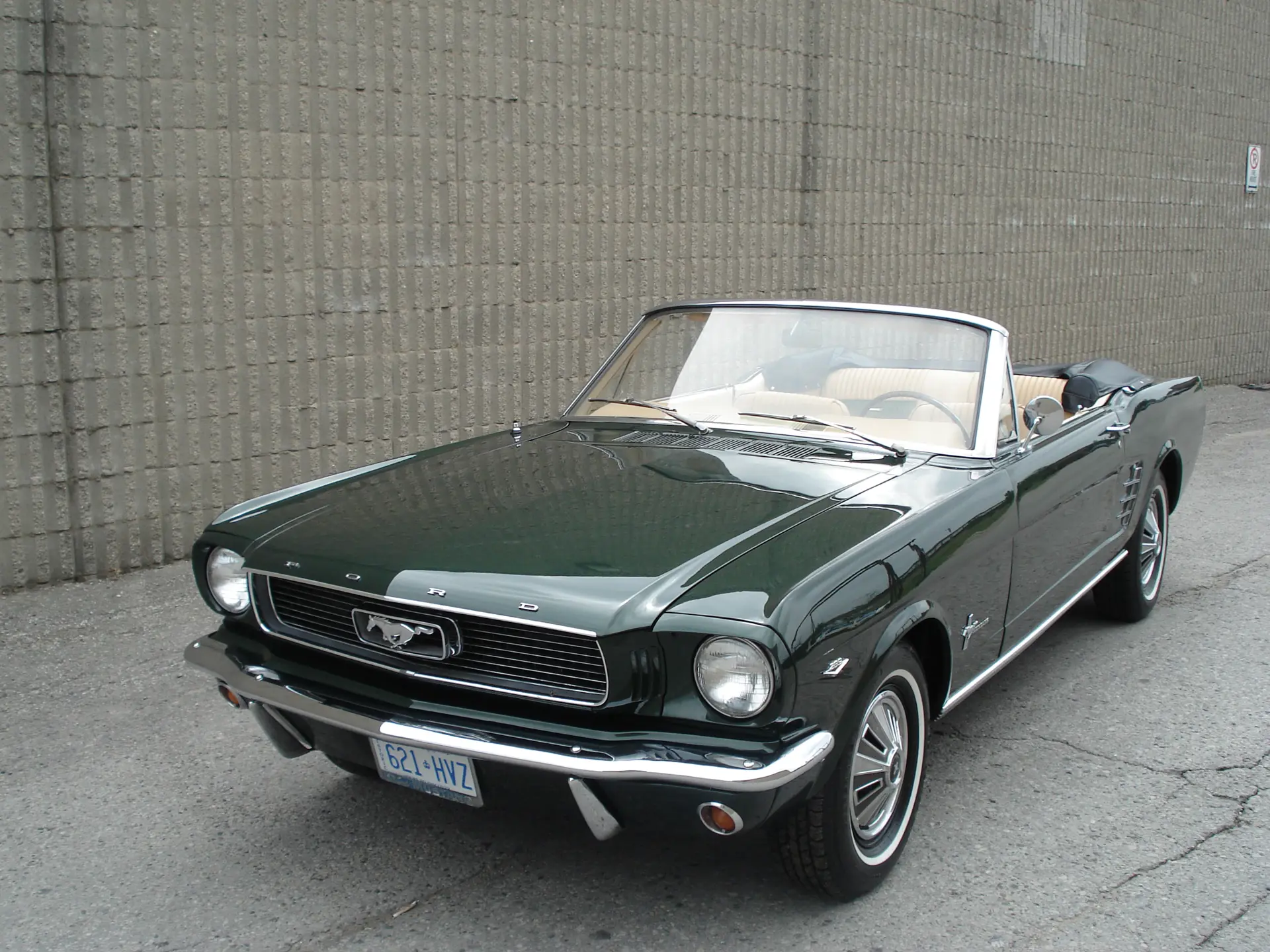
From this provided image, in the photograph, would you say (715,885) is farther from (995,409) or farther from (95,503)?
(95,503)

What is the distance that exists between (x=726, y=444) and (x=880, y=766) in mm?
1248

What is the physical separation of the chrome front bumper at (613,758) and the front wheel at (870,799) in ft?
0.86

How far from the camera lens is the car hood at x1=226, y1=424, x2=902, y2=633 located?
3.05m

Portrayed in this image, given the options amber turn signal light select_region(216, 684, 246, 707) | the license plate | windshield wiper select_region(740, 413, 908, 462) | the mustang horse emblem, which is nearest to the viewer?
the license plate

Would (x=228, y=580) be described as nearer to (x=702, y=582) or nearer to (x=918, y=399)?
(x=702, y=582)

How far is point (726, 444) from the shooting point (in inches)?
166

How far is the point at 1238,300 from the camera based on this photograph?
48.1 ft

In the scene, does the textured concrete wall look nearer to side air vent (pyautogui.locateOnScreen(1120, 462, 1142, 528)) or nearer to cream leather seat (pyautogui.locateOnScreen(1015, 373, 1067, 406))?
cream leather seat (pyautogui.locateOnScreen(1015, 373, 1067, 406))

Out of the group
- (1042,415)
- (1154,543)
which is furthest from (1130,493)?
(1042,415)

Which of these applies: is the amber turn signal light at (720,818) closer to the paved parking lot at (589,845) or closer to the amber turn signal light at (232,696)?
the paved parking lot at (589,845)

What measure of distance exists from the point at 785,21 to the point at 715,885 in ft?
23.9

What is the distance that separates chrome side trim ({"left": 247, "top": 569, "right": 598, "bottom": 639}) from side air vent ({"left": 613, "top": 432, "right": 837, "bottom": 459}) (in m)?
1.34

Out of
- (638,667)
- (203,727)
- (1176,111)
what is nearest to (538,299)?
(203,727)

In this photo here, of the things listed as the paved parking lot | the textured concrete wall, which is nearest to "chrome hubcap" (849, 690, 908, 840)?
the paved parking lot
